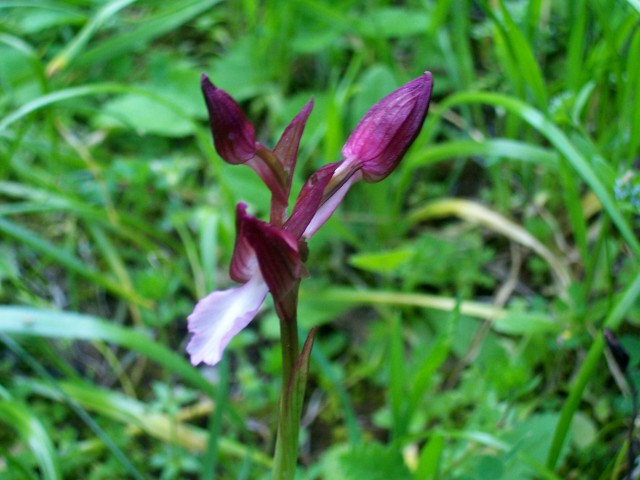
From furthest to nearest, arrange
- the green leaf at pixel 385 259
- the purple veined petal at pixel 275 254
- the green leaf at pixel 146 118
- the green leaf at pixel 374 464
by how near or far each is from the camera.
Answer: the green leaf at pixel 146 118, the green leaf at pixel 385 259, the green leaf at pixel 374 464, the purple veined petal at pixel 275 254

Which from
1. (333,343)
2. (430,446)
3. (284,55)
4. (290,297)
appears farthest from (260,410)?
(284,55)

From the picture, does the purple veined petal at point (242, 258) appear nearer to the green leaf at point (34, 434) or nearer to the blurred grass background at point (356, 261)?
the blurred grass background at point (356, 261)

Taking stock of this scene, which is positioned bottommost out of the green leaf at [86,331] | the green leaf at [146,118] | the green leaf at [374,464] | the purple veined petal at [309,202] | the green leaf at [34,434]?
the green leaf at [34,434]

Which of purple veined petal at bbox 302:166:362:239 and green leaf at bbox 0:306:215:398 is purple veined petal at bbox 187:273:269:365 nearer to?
purple veined petal at bbox 302:166:362:239

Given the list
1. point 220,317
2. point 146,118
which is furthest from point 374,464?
point 146,118

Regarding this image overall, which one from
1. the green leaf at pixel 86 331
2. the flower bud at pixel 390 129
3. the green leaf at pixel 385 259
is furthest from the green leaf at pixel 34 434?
the flower bud at pixel 390 129
